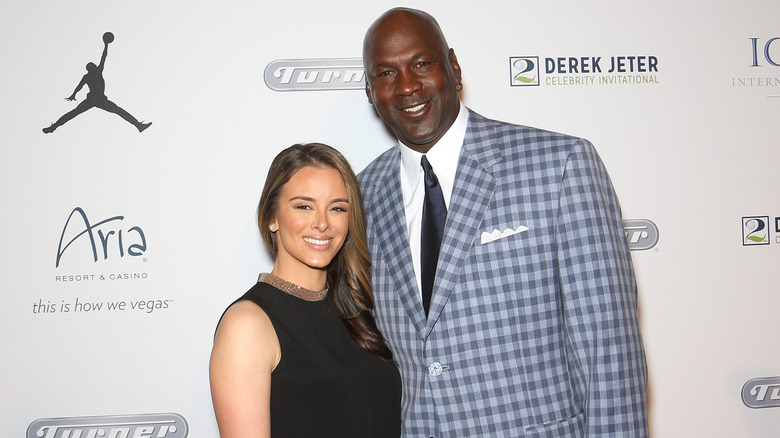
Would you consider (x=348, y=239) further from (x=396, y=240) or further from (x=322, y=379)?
(x=322, y=379)

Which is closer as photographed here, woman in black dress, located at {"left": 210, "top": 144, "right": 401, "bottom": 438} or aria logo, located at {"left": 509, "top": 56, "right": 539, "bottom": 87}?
woman in black dress, located at {"left": 210, "top": 144, "right": 401, "bottom": 438}

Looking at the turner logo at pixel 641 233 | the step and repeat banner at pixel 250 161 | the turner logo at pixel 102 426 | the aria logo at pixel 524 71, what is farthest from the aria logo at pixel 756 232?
the turner logo at pixel 102 426

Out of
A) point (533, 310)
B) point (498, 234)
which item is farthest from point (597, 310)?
point (498, 234)

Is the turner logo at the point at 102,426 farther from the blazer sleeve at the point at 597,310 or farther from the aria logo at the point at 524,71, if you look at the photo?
the aria logo at the point at 524,71

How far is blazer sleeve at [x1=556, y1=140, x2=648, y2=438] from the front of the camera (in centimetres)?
162

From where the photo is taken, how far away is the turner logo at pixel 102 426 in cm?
252

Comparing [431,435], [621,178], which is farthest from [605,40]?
[431,435]

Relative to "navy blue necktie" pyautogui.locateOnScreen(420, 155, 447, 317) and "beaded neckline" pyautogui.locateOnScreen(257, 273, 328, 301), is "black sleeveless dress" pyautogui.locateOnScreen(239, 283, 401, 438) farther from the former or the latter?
"navy blue necktie" pyautogui.locateOnScreen(420, 155, 447, 317)

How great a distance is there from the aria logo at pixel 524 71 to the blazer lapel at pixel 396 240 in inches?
29.6

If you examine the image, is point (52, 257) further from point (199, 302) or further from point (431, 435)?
point (431, 435)

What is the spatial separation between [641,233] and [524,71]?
0.79 meters

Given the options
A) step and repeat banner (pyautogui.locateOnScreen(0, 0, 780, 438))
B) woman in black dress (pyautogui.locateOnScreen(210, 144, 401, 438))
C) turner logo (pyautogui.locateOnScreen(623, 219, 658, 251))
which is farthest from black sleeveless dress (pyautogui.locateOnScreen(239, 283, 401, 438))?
turner logo (pyautogui.locateOnScreen(623, 219, 658, 251))

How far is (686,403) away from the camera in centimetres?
259

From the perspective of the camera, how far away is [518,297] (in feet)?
5.64
